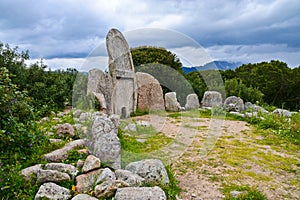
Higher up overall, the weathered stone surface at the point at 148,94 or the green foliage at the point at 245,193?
the weathered stone surface at the point at 148,94

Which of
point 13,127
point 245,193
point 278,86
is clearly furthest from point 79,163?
point 278,86

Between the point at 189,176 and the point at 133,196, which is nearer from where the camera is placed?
the point at 133,196

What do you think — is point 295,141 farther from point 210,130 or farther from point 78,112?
point 78,112

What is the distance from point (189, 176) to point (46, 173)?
Answer: 1.98m

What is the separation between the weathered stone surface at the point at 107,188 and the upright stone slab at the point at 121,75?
487 centimetres

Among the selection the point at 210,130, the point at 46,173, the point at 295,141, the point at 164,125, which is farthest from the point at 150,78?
the point at 46,173

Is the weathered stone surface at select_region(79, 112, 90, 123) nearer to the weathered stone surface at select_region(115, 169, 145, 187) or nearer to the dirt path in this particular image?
the dirt path

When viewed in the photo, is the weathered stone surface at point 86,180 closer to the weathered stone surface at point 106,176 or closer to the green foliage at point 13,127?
the weathered stone surface at point 106,176

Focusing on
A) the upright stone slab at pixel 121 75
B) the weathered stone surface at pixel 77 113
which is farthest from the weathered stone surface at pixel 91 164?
the upright stone slab at pixel 121 75

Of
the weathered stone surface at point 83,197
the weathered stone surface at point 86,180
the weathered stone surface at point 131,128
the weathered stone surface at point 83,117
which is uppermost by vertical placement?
the weathered stone surface at point 83,117

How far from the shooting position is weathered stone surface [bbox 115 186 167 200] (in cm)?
300

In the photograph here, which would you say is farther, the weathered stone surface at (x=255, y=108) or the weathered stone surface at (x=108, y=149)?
the weathered stone surface at (x=255, y=108)

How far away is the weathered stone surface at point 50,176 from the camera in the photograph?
3369mm

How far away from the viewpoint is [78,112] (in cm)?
698
